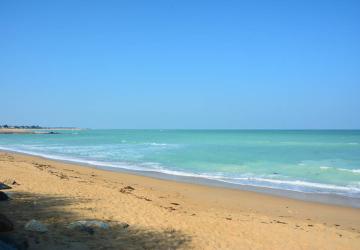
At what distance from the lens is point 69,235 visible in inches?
270

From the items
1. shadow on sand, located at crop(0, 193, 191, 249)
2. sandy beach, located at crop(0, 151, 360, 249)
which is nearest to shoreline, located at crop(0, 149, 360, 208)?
sandy beach, located at crop(0, 151, 360, 249)

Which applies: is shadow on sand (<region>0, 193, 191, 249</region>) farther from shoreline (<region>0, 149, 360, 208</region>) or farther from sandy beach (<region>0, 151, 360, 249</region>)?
shoreline (<region>0, 149, 360, 208</region>)

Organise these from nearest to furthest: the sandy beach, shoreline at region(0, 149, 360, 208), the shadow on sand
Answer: the shadow on sand → the sandy beach → shoreline at region(0, 149, 360, 208)

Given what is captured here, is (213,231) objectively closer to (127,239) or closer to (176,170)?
(127,239)

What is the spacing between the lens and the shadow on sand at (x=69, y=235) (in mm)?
6328

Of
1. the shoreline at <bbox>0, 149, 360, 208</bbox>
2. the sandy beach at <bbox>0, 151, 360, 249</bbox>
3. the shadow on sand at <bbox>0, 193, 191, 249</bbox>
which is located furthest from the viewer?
the shoreline at <bbox>0, 149, 360, 208</bbox>

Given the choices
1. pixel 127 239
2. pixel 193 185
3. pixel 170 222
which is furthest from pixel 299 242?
pixel 193 185

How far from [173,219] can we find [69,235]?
293cm

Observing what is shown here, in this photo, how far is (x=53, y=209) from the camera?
350 inches

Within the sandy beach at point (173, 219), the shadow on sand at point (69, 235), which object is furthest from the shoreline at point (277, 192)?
the shadow on sand at point (69, 235)

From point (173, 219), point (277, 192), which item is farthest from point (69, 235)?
point (277, 192)

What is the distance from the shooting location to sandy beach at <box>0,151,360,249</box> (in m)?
6.97

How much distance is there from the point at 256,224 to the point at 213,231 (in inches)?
63.6

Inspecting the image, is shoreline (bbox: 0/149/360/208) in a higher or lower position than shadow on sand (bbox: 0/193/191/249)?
lower
